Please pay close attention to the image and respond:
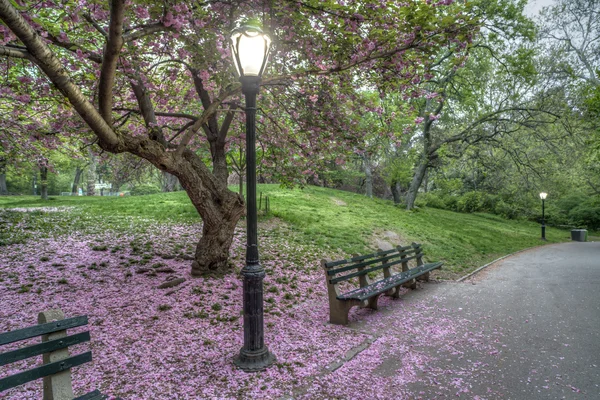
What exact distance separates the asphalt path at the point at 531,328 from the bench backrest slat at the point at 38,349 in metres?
3.26

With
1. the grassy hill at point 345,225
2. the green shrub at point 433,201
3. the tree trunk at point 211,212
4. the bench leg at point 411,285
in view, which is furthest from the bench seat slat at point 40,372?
the green shrub at point 433,201

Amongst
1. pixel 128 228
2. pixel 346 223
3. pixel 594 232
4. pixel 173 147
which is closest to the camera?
pixel 173 147

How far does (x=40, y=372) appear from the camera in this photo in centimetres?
246

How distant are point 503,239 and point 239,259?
54.9 feet

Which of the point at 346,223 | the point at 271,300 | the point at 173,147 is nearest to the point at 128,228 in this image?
the point at 173,147

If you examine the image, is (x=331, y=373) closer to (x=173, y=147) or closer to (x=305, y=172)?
(x=173, y=147)

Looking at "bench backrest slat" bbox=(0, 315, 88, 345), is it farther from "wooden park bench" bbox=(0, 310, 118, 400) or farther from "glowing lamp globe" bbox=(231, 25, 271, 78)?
"glowing lamp globe" bbox=(231, 25, 271, 78)

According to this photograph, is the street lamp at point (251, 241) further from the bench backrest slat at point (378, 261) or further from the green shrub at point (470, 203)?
the green shrub at point (470, 203)

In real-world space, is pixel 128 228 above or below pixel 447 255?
above

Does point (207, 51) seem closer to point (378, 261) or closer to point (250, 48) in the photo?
point (250, 48)

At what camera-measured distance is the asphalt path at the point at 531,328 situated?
387 centimetres

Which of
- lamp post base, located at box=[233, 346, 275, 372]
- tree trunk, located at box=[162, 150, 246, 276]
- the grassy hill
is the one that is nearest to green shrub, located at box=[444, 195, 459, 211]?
the grassy hill

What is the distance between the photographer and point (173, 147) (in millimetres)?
7750

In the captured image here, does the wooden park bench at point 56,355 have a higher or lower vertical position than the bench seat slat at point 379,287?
higher
